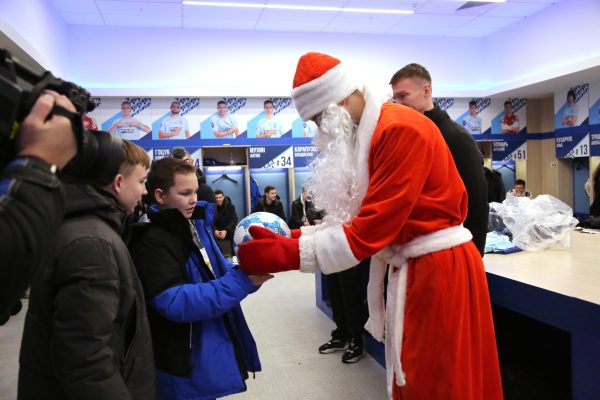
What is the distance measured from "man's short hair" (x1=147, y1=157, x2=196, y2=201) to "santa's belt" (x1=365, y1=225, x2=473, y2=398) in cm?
80

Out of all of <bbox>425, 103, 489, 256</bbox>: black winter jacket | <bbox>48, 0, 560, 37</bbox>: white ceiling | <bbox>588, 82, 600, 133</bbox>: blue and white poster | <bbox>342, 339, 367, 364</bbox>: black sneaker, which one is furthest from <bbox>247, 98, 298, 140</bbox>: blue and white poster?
<bbox>425, 103, 489, 256</bbox>: black winter jacket

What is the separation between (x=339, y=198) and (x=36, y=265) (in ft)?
3.04

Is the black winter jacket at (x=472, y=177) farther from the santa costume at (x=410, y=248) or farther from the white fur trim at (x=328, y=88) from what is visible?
the white fur trim at (x=328, y=88)

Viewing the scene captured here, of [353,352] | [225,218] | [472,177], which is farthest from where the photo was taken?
[225,218]


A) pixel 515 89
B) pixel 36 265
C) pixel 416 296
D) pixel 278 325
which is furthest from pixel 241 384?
pixel 515 89

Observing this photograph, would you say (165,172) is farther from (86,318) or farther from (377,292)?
(377,292)

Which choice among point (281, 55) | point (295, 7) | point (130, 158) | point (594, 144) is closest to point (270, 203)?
point (281, 55)

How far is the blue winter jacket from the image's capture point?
56.7 inches

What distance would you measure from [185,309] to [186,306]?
0.01 metres

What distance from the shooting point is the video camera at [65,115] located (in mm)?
681

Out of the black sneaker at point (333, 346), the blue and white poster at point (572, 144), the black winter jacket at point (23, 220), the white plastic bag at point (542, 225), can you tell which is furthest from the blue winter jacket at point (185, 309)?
the blue and white poster at point (572, 144)

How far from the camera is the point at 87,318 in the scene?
3.61 ft

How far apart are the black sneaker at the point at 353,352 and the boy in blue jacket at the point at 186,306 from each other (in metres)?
1.72

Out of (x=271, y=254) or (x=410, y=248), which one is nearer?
(x=271, y=254)
